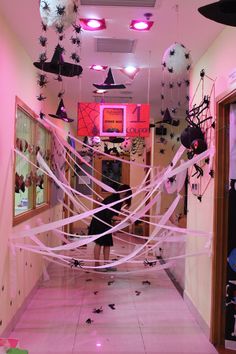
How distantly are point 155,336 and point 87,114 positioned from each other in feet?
8.50

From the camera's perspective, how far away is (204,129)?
4000 mm

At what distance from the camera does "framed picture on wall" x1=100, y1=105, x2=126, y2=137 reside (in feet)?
15.9

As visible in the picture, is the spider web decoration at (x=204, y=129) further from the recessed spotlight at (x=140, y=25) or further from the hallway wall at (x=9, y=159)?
the hallway wall at (x=9, y=159)

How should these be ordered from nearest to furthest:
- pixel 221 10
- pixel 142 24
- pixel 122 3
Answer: pixel 221 10
pixel 122 3
pixel 142 24

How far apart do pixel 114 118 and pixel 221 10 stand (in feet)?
9.94

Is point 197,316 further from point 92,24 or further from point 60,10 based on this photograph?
point 60,10

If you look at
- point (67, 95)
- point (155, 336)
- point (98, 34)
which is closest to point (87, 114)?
point (98, 34)

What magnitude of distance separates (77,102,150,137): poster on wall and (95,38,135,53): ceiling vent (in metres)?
0.82

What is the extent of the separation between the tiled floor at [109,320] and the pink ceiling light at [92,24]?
279 cm

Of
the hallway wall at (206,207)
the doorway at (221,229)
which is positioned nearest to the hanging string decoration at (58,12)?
the hallway wall at (206,207)

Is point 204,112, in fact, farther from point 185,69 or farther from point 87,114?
point 87,114

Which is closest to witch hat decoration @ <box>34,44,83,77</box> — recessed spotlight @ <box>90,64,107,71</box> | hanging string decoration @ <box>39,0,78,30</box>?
hanging string decoration @ <box>39,0,78,30</box>

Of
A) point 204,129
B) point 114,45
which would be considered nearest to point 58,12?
point 114,45

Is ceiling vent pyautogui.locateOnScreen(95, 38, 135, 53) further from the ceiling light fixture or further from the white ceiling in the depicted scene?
the ceiling light fixture
